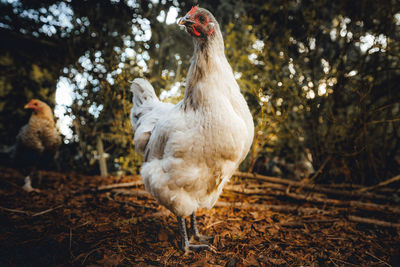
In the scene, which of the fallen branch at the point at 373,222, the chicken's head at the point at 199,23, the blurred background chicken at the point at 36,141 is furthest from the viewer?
the blurred background chicken at the point at 36,141

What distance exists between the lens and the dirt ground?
150cm

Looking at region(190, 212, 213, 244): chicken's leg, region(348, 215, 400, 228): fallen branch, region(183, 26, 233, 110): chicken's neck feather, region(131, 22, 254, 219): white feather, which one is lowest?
region(190, 212, 213, 244): chicken's leg

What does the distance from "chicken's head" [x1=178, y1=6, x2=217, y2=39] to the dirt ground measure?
1.70 metres

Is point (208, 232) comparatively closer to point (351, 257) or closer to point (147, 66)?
point (351, 257)

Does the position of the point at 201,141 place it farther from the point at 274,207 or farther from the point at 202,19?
the point at 274,207

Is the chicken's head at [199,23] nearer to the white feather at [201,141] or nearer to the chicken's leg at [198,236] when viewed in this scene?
the white feather at [201,141]

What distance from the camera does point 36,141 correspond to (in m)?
2.90

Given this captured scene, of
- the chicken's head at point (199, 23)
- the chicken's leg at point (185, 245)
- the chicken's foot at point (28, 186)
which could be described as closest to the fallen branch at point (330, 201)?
the chicken's leg at point (185, 245)

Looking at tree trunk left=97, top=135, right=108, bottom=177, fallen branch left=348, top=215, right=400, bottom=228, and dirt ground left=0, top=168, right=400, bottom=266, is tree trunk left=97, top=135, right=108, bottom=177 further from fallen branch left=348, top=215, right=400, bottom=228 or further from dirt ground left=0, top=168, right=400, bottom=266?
fallen branch left=348, top=215, right=400, bottom=228

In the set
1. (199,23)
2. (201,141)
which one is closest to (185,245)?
(201,141)

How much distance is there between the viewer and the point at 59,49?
3.04m

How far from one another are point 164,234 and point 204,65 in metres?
1.59

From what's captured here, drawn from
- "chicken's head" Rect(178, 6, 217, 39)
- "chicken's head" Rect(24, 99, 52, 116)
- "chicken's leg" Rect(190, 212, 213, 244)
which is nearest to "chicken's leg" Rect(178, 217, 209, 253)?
"chicken's leg" Rect(190, 212, 213, 244)

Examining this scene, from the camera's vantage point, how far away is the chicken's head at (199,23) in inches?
55.6
